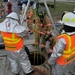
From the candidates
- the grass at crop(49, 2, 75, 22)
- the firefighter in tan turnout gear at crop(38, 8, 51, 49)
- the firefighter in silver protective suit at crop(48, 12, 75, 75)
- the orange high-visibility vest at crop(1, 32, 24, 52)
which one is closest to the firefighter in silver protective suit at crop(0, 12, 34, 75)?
the orange high-visibility vest at crop(1, 32, 24, 52)

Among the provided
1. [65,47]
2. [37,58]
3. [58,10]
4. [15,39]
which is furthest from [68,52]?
[58,10]

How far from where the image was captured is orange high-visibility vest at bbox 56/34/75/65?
9.51 feet

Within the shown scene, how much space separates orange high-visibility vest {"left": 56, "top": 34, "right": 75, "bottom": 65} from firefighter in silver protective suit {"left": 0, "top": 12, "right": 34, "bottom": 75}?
0.83m

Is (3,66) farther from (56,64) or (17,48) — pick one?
(56,64)

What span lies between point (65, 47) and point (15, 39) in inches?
41.7

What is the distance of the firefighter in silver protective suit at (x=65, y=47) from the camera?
114 inches

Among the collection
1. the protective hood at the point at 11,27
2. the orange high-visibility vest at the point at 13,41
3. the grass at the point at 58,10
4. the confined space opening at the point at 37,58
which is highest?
the protective hood at the point at 11,27

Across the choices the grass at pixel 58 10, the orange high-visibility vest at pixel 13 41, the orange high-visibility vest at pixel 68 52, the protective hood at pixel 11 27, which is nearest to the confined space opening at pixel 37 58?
the orange high-visibility vest at pixel 13 41

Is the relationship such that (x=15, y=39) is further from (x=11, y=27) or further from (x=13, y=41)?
(x=11, y=27)

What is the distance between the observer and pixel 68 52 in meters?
3.03

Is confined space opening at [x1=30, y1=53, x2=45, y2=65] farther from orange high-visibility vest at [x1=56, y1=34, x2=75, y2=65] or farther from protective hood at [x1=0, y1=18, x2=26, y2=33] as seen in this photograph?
orange high-visibility vest at [x1=56, y1=34, x2=75, y2=65]

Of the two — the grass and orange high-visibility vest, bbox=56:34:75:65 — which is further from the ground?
orange high-visibility vest, bbox=56:34:75:65

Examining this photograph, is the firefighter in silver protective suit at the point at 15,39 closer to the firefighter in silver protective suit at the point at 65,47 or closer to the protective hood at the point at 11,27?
the protective hood at the point at 11,27

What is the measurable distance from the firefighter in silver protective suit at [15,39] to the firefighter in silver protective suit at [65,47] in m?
0.76
